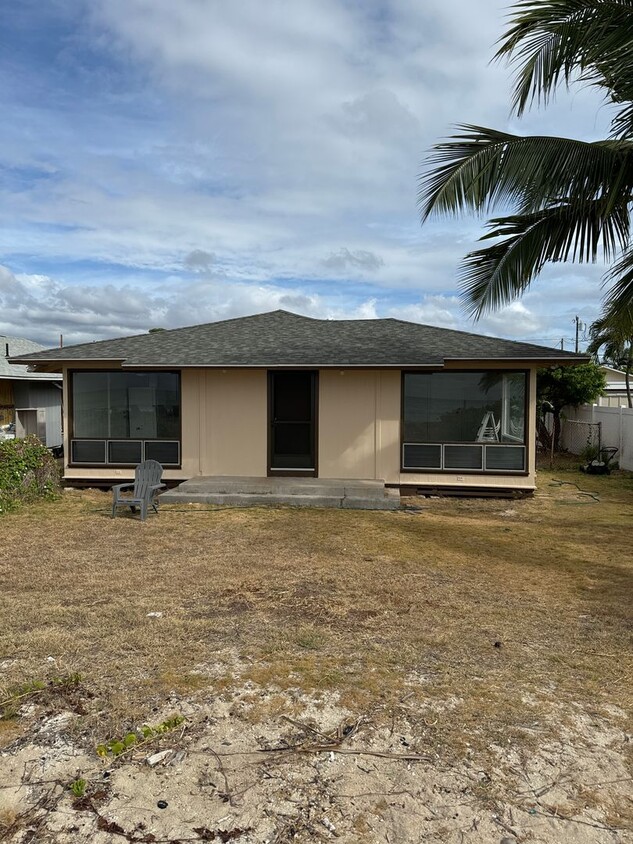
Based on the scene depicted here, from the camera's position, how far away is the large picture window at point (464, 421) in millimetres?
10195

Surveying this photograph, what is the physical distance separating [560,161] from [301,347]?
615 cm

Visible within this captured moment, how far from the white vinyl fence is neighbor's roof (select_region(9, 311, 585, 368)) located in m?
5.09

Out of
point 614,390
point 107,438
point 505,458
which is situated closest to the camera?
point 505,458

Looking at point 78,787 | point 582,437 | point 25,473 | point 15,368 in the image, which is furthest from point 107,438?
point 582,437

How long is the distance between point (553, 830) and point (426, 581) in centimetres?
328

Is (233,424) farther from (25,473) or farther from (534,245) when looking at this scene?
(534,245)

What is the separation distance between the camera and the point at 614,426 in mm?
14211

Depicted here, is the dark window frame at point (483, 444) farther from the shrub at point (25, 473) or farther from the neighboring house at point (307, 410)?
the shrub at point (25, 473)

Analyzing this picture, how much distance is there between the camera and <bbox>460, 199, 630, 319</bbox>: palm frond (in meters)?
6.07

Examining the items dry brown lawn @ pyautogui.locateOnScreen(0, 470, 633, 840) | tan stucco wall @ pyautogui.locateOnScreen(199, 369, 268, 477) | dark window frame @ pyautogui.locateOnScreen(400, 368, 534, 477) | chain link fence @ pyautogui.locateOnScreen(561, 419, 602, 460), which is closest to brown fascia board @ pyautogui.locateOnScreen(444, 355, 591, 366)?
dark window frame @ pyautogui.locateOnScreen(400, 368, 534, 477)

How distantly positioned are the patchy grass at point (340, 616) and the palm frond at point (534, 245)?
3.33 m

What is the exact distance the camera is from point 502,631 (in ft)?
13.6

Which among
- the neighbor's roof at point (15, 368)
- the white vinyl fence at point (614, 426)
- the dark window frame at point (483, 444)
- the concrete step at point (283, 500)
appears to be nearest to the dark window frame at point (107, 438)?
the concrete step at point (283, 500)

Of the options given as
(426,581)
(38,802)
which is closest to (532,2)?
(426,581)
